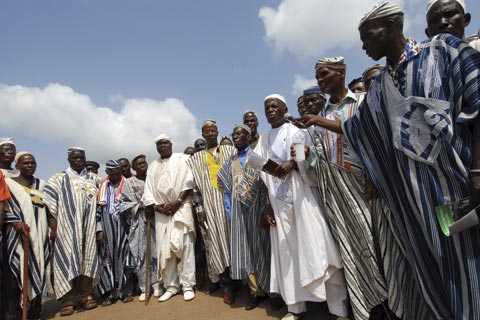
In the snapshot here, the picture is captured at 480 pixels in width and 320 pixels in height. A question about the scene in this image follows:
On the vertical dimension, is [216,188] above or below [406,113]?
below

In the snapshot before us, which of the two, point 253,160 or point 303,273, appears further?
point 253,160

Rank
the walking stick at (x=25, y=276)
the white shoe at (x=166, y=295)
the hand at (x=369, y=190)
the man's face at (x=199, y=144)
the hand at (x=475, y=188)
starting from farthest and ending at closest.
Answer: the man's face at (x=199, y=144), the white shoe at (x=166, y=295), the walking stick at (x=25, y=276), the hand at (x=369, y=190), the hand at (x=475, y=188)

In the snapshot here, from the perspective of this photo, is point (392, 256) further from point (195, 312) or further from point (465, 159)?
point (195, 312)

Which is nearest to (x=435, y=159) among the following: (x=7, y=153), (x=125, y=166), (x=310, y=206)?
(x=310, y=206)

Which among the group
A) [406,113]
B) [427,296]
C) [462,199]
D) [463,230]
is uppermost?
[406,113]

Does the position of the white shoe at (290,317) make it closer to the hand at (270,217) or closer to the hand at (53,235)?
the hand at (270,217)

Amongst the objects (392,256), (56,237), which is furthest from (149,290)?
(392,256)

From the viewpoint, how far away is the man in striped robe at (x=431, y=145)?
1.72 m

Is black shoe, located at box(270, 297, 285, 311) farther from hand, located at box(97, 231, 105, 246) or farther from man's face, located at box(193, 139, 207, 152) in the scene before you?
man's face, located at box(193, 139, 207, 152)

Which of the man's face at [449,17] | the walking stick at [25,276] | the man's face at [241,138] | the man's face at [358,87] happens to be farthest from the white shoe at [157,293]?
the man's face at [449,17]

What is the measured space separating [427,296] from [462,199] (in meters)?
0.70

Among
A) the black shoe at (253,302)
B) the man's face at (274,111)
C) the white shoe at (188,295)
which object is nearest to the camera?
the man's face at (274,111)

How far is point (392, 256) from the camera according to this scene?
99.1 inches

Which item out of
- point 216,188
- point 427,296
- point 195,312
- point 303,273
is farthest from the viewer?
point 216,188
